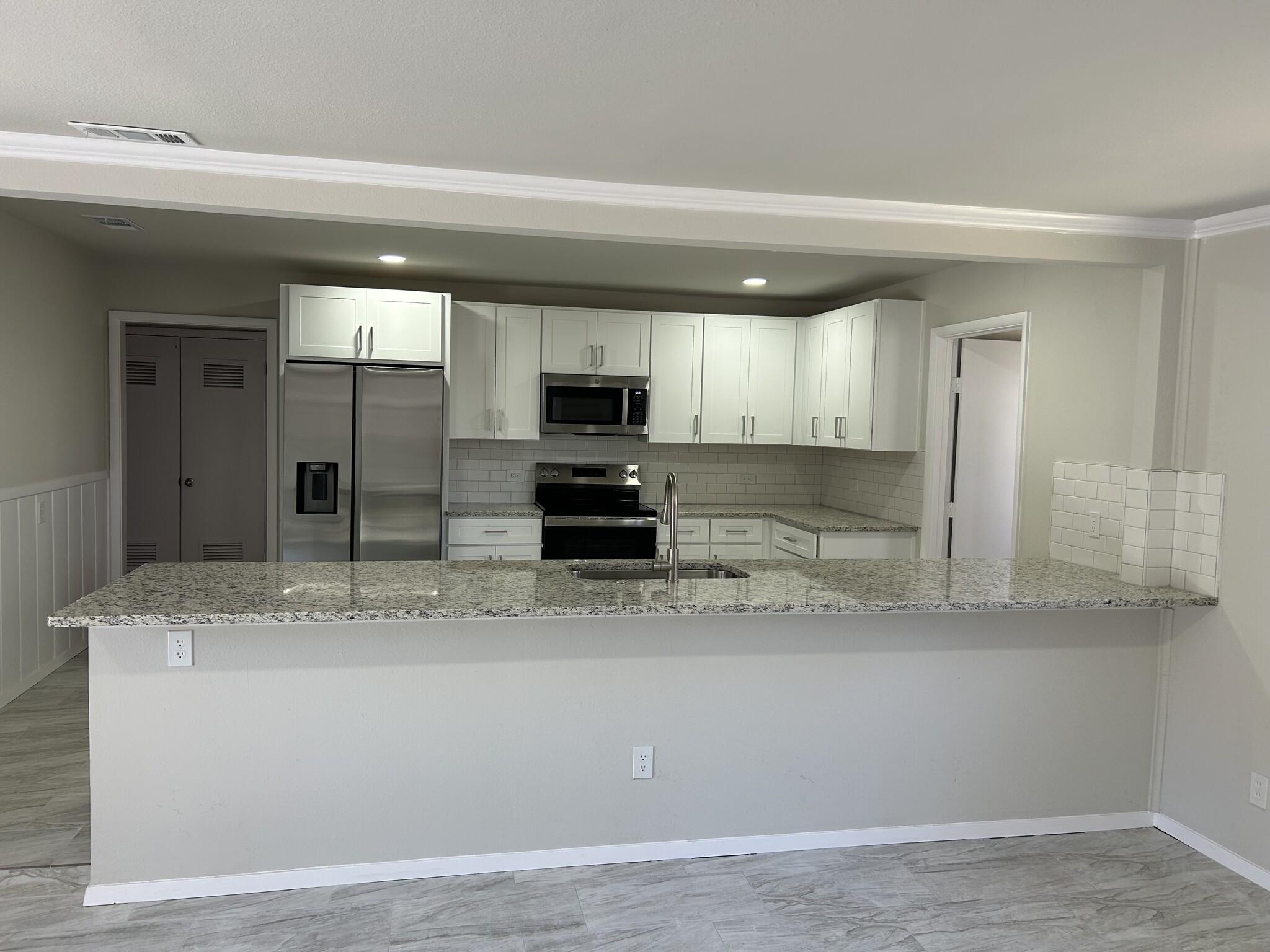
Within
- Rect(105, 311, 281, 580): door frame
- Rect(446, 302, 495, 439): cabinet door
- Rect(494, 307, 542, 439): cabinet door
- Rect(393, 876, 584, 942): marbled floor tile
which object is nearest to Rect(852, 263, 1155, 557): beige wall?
Rect(393, 876, 584, 942): marbled floor tile

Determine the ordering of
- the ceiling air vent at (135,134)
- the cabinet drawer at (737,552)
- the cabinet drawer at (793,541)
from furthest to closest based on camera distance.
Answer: the cabinet drawer at (737,552) < the cabinet drawer at (793,541) < the ceiling air vent at (135,134)

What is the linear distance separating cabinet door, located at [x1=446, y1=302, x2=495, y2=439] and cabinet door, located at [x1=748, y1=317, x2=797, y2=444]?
65.2 inches

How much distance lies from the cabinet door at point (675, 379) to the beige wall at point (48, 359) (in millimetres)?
3250

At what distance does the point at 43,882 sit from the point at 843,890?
8.06ft

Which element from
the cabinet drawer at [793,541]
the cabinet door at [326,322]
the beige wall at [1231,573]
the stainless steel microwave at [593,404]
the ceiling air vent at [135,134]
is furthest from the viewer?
the stainless steel microwave at [593,404]

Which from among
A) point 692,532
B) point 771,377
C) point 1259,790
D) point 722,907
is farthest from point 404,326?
point 1259,790

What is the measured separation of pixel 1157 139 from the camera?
2.25m

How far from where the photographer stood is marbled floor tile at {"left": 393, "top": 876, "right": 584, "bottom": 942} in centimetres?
251

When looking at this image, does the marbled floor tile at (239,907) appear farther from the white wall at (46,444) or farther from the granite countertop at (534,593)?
the white wall at (46,444)

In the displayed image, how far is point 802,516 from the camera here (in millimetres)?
5395

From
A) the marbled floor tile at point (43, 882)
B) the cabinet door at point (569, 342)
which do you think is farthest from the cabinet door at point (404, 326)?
the marbled floor tile at point (43, 882)

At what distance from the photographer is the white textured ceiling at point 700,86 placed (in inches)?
64.5

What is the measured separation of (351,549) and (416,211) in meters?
2.69

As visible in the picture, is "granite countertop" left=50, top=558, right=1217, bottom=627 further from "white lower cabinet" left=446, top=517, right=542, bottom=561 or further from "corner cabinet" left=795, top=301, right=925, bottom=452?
"white lower cabinet" left=446, top=517, right=542, bottom=561
